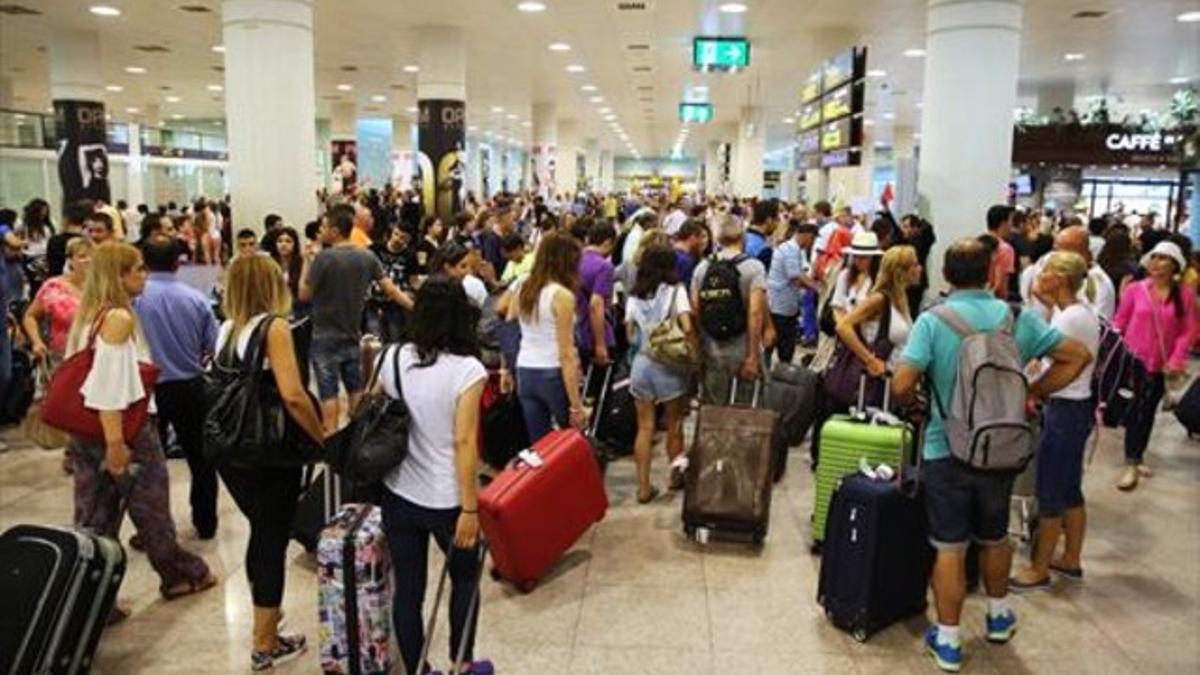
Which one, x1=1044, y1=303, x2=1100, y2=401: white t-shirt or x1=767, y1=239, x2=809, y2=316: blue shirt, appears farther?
x1=767, y1=239, x2=809, y2=316: blue shirt

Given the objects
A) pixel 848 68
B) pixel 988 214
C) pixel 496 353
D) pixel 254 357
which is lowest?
pixel 496 353

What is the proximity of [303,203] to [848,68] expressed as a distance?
5815mm

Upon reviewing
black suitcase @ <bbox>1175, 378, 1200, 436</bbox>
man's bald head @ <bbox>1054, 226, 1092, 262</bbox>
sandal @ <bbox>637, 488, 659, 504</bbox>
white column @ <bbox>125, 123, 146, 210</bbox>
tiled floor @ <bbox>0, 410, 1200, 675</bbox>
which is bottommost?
tiled floor @ <bbox>0, 410, 1200, 675</bbox>

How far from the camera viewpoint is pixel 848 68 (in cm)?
995

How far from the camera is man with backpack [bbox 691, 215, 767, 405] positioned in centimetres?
549

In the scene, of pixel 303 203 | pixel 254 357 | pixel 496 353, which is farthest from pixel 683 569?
pixel 303 203

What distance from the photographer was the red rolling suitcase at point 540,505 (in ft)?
14.1

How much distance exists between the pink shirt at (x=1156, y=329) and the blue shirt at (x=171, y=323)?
5.76m

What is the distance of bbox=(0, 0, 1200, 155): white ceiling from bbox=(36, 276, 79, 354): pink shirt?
23.9ft

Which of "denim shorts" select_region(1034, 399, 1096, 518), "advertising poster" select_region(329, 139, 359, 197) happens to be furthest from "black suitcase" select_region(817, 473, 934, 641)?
"advertising poster" select_region(329, 139, 359, 197)

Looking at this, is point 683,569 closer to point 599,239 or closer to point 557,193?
point 599,239

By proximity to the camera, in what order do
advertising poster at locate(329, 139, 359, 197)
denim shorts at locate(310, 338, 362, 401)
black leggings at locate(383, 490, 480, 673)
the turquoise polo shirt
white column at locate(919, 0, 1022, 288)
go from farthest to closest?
advertising poster at locate(329, 139, 359, 197)
white column at locate(919, 0, 1022, 288)
denim shorts at locate(310, 338, 362, 401)
the turquoise polo shirt
black leggings at locate(383, 490, 480, 673)

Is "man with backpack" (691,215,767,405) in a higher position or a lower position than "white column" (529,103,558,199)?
lower

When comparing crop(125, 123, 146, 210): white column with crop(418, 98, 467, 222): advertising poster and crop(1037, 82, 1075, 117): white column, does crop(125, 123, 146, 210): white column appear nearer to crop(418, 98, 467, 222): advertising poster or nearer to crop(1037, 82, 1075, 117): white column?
crop(418, 98, 467, 222): advertising poster
